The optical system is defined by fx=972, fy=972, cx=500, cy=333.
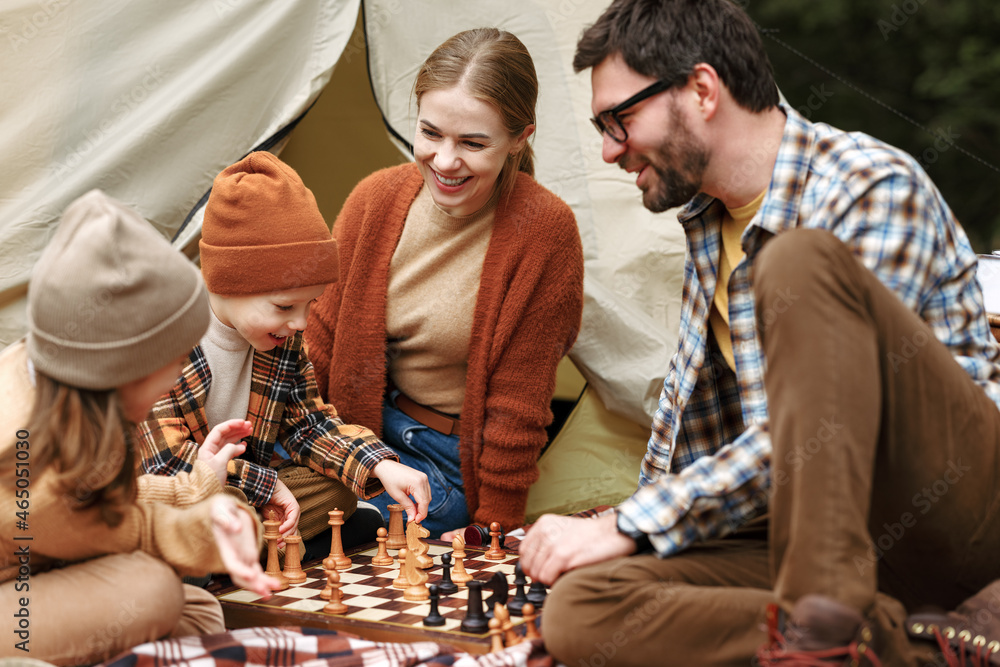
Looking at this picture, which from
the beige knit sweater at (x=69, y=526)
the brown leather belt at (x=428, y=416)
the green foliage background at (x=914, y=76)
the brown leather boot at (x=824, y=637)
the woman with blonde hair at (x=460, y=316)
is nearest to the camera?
the brown leather boot at (x=824, y=637)

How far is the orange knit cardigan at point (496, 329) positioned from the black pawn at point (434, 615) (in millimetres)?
757

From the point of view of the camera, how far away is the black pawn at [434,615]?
5.65ft

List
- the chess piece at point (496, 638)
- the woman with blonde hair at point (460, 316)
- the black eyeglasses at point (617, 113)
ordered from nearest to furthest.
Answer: the chess piece at point (496, 638), the black eyeglasses at point (617, 113), the woman with blonde hair at point (460, 316)

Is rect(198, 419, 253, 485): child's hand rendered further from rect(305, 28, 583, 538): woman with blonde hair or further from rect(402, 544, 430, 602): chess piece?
rect(305, 28, 583, 538): woman with blonde hair

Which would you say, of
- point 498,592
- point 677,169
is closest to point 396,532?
point 498,592

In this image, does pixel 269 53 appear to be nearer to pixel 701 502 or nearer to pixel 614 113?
pixel 614 113

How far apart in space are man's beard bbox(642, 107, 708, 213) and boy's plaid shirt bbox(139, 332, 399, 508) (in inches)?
35.1

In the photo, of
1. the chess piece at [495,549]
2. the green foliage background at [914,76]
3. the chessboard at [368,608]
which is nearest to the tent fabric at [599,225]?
the chess piece at [495,549]

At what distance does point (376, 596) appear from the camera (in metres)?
1.93

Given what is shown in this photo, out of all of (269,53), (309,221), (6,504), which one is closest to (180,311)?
(6,504)

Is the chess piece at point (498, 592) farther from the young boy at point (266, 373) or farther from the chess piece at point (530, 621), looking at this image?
the young boy at point (266, 373)

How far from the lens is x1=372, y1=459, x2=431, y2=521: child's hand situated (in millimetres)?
2166

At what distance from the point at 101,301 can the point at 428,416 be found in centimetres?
136

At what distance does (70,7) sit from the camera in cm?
255
